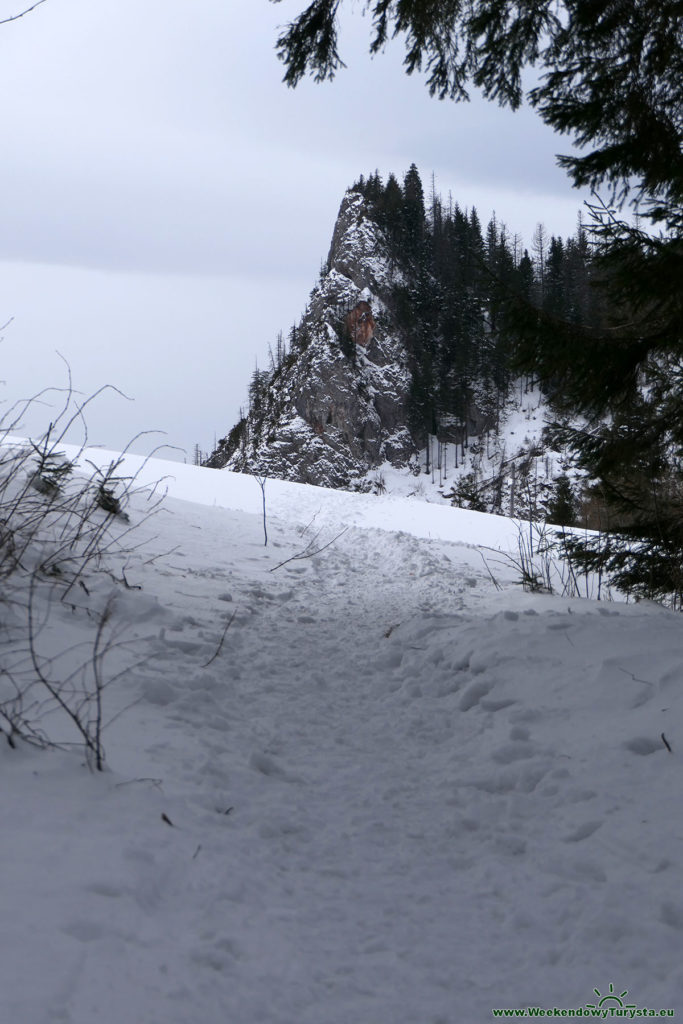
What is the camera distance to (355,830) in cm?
253

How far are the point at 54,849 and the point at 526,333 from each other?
3.99 metres

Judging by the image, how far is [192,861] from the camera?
2.11 meters

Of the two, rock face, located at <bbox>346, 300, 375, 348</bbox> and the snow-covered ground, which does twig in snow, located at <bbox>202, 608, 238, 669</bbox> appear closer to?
the snow-covered ground

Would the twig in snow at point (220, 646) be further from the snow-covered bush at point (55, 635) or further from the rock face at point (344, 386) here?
the rock face at point (344, 386)

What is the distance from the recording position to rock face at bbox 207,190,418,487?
232 feet

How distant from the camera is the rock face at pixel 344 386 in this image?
70.6 m

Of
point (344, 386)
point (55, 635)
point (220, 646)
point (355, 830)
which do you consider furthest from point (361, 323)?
point (355, 830)

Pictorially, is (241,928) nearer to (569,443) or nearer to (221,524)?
(569,443)

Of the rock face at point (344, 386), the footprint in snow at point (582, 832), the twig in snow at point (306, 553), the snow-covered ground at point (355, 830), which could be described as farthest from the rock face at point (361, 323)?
the footprint in snow at point (582, 832)

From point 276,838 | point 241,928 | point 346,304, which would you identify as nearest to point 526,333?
point 276,838

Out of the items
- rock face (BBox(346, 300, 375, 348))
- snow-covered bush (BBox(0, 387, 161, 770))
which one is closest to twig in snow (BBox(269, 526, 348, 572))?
snow-covered bush (BBox(0, 387, 161, 770))

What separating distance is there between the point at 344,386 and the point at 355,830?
71017 mm

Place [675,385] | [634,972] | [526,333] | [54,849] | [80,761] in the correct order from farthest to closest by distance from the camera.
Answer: [675,385]
[526,333]
[80,761]
[54,849]
[634,972]

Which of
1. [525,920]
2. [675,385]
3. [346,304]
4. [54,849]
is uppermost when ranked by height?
[346,304]
